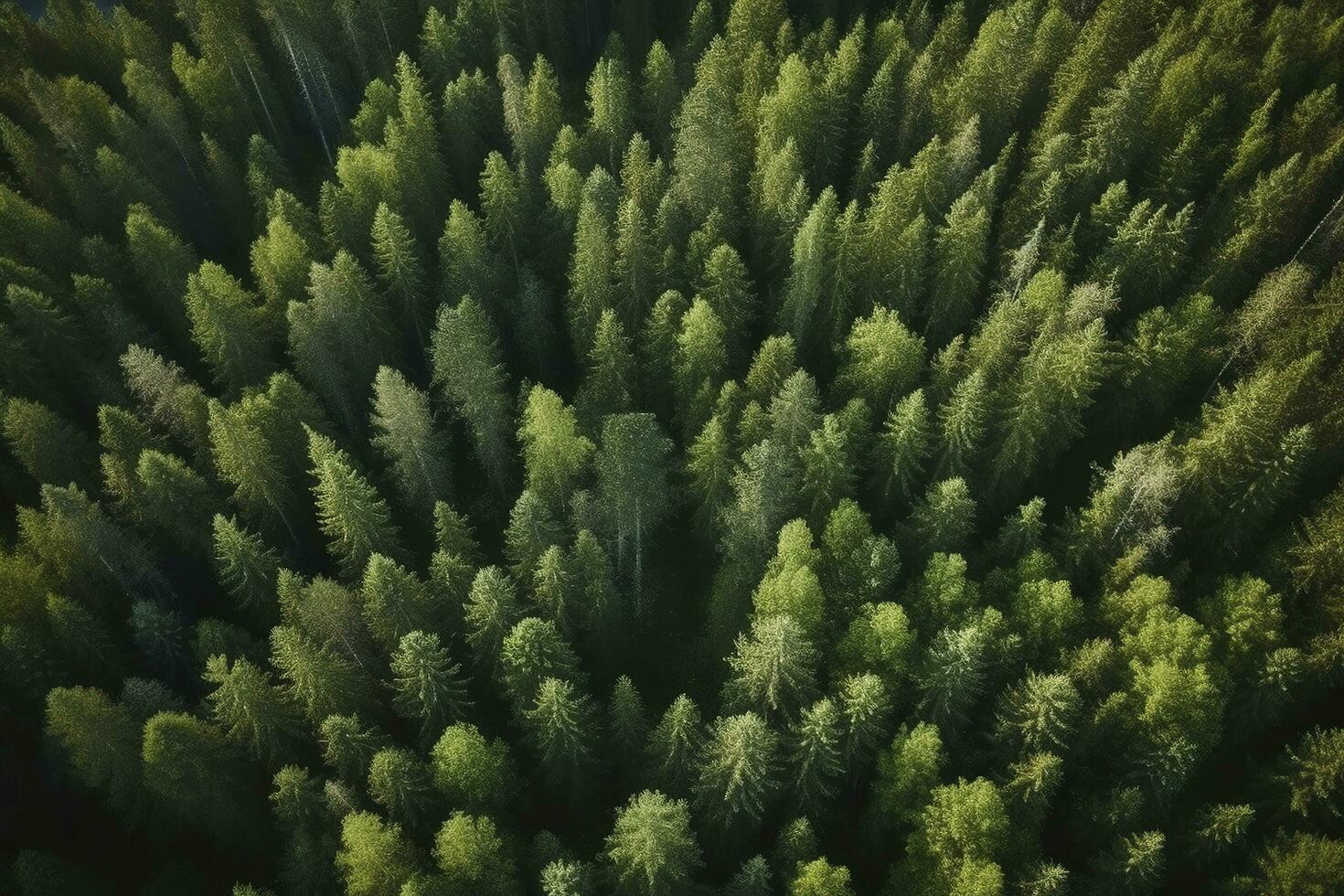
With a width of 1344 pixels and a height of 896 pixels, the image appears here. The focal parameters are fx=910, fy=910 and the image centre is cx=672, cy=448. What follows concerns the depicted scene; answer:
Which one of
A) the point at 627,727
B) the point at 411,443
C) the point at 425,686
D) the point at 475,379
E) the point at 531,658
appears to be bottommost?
the point at 627,727

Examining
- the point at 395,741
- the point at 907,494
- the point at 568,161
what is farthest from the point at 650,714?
the point at 568,161

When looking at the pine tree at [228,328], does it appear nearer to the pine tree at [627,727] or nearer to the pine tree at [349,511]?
the pine tree at [349,511]

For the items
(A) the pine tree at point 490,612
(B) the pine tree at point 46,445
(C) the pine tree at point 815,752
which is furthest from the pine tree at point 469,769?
(B) the pine tree at point 46,445

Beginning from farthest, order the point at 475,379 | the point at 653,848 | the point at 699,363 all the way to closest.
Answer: the point at 699,363 → the point at 475,379 → the point at 653,848

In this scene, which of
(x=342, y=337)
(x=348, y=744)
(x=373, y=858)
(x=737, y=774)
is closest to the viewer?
(x=373, y=858)

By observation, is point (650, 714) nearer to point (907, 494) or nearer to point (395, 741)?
point (395, 741)

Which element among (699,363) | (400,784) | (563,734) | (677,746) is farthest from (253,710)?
(699,363)

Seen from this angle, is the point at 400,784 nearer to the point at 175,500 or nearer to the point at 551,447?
the point at 551,447

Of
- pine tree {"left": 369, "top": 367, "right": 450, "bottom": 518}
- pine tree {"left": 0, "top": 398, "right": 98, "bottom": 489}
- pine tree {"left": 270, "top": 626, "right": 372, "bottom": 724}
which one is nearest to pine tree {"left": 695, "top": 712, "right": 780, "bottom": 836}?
pine tree {"left": 270, "top": 626, "right": 372, "bottom": 724}
